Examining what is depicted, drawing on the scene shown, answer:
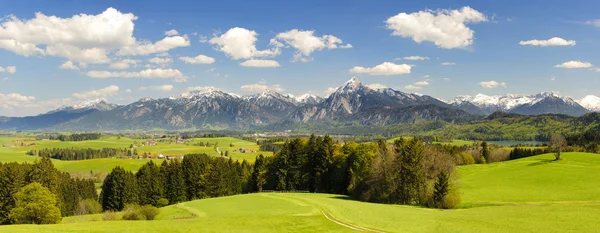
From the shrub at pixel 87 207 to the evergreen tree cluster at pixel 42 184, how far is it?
319 cm

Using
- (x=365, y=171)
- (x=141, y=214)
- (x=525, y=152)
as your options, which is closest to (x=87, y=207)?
(x=141, y=214)

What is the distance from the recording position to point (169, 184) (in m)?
105

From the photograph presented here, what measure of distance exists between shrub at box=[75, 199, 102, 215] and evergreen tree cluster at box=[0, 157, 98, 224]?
319 centimetres

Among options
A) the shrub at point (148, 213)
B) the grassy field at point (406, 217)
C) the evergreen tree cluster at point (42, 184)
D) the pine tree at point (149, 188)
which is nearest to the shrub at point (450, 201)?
the grassy field at point (406, 217)

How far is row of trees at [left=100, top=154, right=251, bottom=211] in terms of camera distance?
100750 millimetres

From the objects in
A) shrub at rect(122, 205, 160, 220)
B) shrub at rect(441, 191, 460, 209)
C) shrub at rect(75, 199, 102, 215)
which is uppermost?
shrub at rect(441, 191, 460, 209)

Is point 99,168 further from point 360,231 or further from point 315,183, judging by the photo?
point 360,231

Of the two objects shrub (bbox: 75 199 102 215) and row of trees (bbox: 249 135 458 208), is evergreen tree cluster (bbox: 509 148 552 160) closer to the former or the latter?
row of trees (bbox: 249 135 458 208)

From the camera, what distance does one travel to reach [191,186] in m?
107

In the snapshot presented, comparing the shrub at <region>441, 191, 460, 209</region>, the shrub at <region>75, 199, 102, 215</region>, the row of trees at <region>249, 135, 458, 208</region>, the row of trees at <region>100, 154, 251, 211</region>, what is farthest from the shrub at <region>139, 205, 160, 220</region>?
the shrub at <region>441, 191, 460, 209</region>

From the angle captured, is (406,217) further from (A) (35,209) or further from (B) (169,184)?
(B) (169,184)

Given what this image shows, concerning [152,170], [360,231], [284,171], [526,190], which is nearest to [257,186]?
[284,171]

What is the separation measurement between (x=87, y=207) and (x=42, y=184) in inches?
598

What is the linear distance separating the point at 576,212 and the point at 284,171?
70.3 metres
